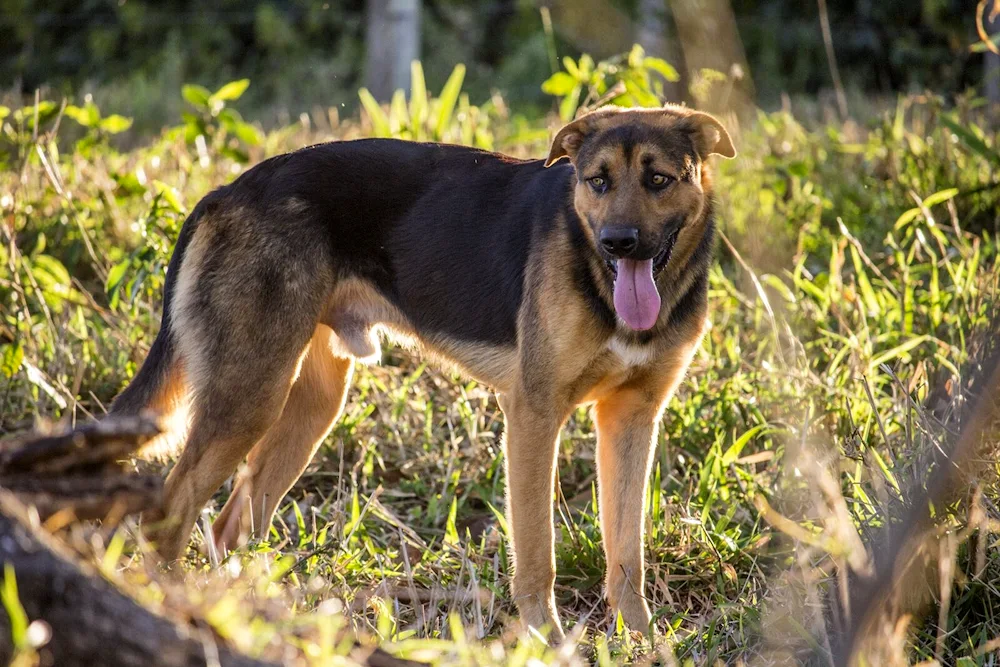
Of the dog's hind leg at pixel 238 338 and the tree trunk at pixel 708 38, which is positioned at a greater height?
the dog's hind leg at pixel 238 338

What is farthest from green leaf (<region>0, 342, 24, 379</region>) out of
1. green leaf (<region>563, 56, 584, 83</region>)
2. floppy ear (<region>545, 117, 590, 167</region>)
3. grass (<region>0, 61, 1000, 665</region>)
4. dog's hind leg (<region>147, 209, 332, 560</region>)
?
green leaf (<region>563, 56, 584, 83</region>)

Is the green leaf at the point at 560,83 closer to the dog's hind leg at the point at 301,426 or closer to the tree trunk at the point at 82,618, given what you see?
the dog's hind leg at the point at 301,426

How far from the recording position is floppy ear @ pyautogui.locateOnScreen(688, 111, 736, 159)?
3.51 meters

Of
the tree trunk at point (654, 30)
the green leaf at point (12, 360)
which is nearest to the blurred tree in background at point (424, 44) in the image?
the tree trunk at point (654, 30)

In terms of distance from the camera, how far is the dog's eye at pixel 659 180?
3.41 m

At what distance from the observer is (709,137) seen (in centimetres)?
357

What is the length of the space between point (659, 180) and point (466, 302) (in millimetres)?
799

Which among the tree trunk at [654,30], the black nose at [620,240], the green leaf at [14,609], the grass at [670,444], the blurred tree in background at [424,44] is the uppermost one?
the green leaf at [14,609]

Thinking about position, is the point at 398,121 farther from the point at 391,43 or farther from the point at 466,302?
the point at 391,43

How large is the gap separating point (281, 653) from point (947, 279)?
15.2 ft

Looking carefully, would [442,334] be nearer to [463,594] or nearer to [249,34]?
[463,594]

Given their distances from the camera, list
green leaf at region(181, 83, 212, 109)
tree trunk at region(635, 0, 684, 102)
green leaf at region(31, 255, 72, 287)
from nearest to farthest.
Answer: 1. green leaf at region(31, 255, 72, 287)
2. green leaf at region(181, 83, 212, 109)
3. tree trunk at region(635, 0, 684, 102)

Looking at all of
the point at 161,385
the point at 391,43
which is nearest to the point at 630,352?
the point at 161,385

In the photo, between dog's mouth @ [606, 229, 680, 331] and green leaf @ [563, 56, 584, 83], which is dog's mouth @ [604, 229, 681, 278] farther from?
green leaf @ [563, 56, 584, 83]
